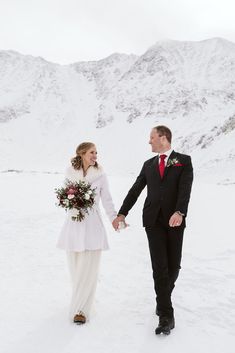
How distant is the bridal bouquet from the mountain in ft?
162

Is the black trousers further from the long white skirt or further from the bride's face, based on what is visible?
the bride's face

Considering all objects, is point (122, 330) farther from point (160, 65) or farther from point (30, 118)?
point (160, 65)

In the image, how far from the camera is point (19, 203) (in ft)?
60.3

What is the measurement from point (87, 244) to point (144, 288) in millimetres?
2072

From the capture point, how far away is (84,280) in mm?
5402

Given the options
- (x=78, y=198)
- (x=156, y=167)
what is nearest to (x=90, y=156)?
(x=78, y=198)

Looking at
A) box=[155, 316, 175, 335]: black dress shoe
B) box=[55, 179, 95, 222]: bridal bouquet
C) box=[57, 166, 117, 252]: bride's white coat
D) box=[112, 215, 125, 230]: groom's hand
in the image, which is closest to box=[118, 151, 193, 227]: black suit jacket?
box=[112, 215, 125, 230]: groom's hand

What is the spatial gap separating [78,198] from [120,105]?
370ft

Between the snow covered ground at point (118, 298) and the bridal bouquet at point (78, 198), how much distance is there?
1472 millimetres

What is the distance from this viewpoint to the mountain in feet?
273

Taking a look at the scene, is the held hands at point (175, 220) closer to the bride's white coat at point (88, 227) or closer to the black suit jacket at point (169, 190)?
the black suit jacket at point (169, 190)

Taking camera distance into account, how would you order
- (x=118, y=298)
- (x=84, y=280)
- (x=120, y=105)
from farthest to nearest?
(x=120, y=105)
(x=118, y=298)
(x=84, y=280)

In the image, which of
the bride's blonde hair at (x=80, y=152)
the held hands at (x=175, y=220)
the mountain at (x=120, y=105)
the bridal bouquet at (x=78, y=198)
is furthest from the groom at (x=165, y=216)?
the mountain at (x=120, y=105)

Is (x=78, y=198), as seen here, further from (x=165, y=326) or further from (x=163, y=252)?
(x=165, y=326)
